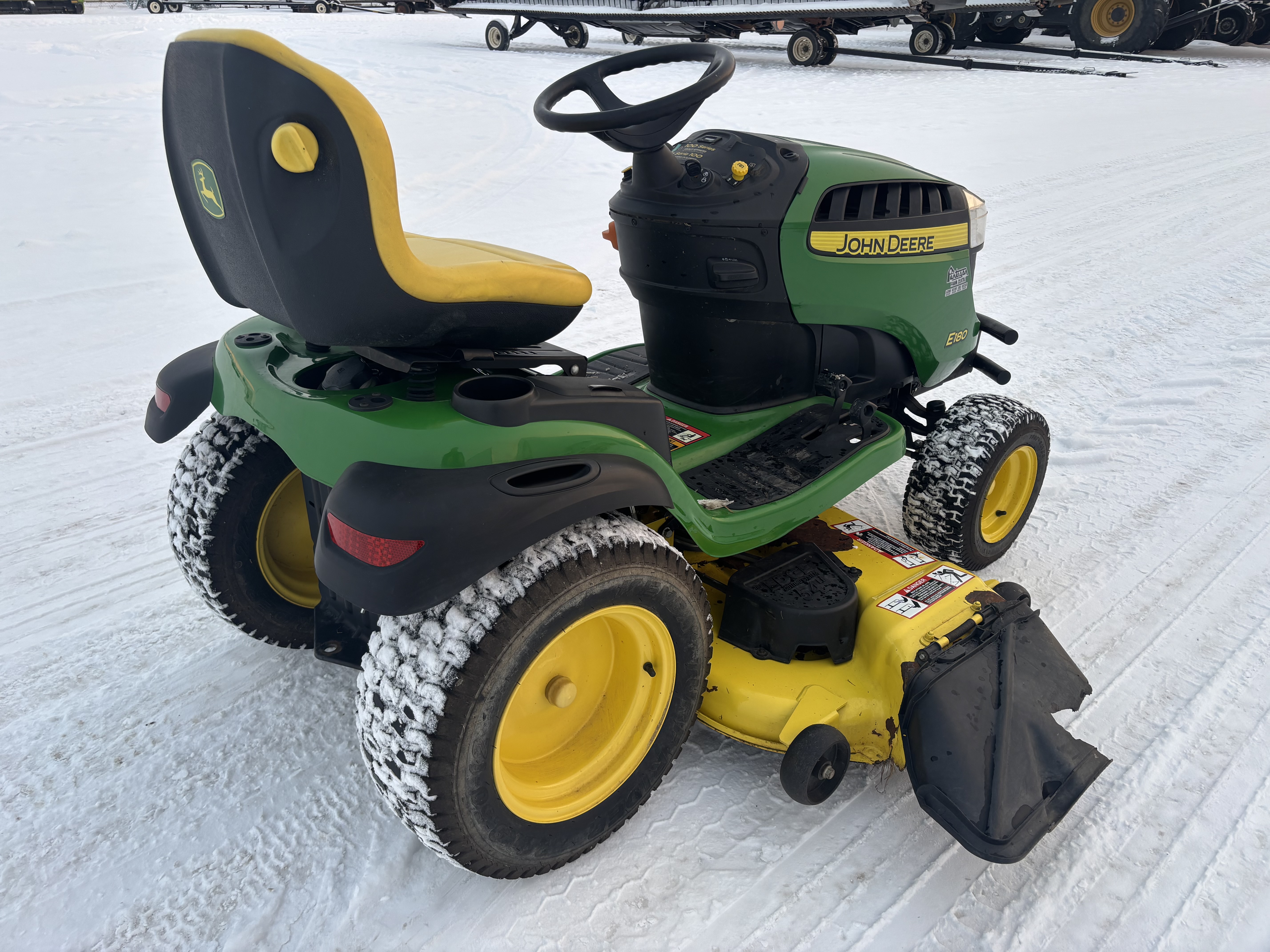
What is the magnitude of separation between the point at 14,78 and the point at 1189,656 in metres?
10.8

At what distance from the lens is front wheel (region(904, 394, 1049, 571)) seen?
8.01ft

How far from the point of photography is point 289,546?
2.15 metres

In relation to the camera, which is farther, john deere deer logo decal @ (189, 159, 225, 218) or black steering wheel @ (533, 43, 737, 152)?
black steering wheel @ (533, 43, 737, 152)

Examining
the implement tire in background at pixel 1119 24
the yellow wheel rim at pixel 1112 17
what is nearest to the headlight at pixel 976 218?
the implement tire in background at pixel 1119 24

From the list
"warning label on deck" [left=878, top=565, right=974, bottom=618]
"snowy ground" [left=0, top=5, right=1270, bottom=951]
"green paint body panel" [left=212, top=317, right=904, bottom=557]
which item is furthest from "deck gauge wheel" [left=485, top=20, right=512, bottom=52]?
"warning label on deck" [left=878, top=565, right=974, bottom=618]

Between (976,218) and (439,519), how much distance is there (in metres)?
1.92

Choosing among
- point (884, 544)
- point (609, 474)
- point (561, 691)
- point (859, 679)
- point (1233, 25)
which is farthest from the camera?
point (1233, 25)

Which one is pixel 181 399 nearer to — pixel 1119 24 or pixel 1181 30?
pixel 1119 24

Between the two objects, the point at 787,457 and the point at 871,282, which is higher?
the point at 871,282

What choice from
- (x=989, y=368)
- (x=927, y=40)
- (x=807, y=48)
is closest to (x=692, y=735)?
(x=989, y=368)

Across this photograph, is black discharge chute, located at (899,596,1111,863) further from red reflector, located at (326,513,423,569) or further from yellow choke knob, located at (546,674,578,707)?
red reflector, located at (326,513,423,569)

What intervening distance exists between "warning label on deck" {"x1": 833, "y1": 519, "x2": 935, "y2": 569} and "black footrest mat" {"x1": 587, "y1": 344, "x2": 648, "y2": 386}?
697mm

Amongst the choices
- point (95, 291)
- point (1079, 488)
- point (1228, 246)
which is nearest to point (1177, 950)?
point (1079, 488)

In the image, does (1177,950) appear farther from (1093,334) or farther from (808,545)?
(1093,334)
